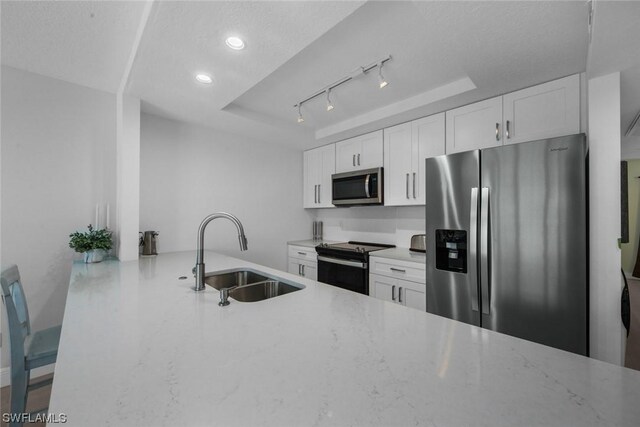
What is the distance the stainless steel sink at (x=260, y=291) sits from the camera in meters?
1.72

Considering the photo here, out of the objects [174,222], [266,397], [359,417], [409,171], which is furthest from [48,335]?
[409,171]

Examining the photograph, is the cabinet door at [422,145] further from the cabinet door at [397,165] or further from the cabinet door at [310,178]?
the cabinet door at [310,178]

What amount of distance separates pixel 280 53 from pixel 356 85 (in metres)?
0.86

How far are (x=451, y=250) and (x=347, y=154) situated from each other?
73.3 inches

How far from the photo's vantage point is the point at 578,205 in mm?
1576

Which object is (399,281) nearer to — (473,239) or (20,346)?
(473,239)

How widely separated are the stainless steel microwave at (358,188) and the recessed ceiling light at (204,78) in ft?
6.04

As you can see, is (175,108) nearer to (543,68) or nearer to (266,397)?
(266,397)

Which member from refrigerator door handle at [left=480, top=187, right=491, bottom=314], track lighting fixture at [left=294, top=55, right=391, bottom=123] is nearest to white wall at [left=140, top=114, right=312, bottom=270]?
track lighting fixture at [left=294, top=55, right=391, bottom=123]

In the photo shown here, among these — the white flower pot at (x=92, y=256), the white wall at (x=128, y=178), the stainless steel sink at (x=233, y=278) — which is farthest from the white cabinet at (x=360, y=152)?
the white flower pot at (x=92, y=256)

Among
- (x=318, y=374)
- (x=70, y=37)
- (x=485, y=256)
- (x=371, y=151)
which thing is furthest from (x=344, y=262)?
(x=70, y=37)

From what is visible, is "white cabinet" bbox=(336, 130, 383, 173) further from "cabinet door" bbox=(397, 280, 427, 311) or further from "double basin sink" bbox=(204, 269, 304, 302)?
"double basin sink" bbox=(204, 269, 304, 302)

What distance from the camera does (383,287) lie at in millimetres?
2697

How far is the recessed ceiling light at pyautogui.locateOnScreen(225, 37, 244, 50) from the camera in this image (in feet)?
4.95
